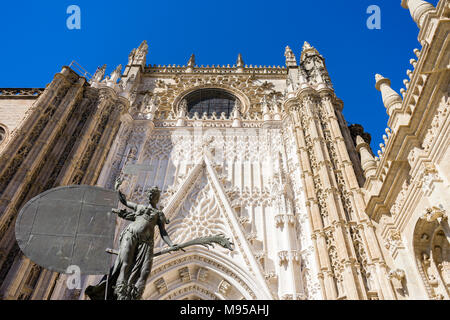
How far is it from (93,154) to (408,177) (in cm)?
1070

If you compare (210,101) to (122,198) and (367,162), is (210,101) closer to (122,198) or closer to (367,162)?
(367,162)

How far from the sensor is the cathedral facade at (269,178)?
338 inches

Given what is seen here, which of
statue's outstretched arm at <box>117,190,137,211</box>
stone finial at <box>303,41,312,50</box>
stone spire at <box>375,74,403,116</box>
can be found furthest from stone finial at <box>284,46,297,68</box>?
statue's outstretched arm at <box>117,190,137,211</box>

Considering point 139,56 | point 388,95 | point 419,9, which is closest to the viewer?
point 419,9

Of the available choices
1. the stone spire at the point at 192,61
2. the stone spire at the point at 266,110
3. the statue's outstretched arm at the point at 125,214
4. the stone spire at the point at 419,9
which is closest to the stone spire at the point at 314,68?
the stone spire at the point at 266,110

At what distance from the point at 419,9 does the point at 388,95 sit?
2.37 metres

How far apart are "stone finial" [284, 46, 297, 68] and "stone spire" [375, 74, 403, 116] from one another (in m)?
11.0

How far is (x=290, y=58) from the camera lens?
74.7 feet

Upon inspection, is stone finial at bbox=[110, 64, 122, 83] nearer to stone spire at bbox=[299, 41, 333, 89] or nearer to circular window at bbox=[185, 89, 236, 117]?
circular window at bbox=[185, 89, 236, 117]

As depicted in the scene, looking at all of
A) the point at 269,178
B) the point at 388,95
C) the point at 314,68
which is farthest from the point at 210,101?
the point at 388,95

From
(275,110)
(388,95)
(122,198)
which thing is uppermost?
(275,110)

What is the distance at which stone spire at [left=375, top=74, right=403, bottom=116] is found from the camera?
400 inches

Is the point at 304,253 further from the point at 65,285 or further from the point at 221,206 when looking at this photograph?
the point at 65,285

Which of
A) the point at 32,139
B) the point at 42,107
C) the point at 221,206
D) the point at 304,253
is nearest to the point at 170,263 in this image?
the point at 221,206
